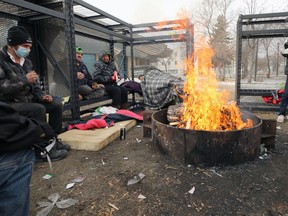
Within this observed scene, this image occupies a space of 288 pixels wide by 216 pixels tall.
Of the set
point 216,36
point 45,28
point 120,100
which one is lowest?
point 120,100

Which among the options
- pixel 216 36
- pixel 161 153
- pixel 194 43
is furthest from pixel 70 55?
pixel 216 36

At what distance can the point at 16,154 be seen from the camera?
123 centimetres

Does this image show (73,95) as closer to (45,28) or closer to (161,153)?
(45,28)

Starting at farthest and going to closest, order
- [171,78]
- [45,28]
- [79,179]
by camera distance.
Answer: [171,78] < [45,28] < [79,179]

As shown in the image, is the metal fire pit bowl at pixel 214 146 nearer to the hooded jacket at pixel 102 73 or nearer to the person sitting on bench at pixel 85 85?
the person sitting on bench at pixel 85 85

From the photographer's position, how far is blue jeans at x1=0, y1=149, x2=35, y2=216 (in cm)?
118

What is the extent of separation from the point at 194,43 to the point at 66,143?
6058 mm

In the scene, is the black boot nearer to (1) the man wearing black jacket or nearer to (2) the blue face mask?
(2) the blue face mask

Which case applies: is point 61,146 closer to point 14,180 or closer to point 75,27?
point 14,180

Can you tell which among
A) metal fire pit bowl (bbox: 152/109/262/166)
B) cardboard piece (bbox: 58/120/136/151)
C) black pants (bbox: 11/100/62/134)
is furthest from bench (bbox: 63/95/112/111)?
metal fire pit bowl (bbox: 152/109/262/166)

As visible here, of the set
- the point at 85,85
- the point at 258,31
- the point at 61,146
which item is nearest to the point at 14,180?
the point at 61,146

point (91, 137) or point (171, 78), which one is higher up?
point (171, 78)

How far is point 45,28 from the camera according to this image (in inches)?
206

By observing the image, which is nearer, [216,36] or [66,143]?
[66,143]
